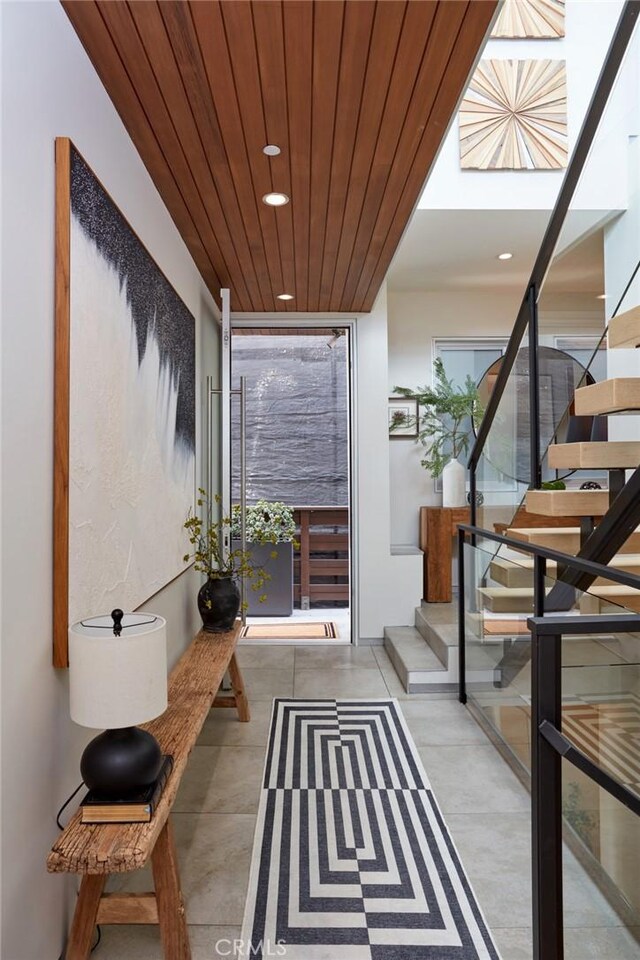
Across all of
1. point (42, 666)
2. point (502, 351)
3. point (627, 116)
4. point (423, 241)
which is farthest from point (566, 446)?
point (502, 351)

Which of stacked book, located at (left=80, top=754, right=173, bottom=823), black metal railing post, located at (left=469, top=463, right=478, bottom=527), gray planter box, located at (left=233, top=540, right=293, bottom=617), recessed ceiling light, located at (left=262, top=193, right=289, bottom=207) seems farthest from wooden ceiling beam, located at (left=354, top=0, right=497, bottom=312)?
gray planter box, located at (left=233, top=540, right=293, bottom=617)

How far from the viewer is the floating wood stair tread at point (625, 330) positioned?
1.84 m

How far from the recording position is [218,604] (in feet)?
10.2

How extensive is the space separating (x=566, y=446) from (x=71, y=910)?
82.1 inches

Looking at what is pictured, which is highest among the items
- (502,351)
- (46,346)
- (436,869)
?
(502,351)

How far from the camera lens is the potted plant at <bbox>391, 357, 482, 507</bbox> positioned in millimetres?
4934

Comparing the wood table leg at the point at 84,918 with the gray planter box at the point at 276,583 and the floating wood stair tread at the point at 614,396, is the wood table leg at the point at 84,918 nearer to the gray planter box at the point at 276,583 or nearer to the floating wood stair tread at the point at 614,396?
the floating wood stair tread at the point at 614,396

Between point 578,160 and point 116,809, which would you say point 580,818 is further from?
point 578,160

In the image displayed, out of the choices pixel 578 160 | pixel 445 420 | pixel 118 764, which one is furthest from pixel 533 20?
pixel 118 764

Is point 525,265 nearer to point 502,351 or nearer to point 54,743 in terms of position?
point 502,351

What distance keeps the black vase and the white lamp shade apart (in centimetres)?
173

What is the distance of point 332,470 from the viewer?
20.5ft

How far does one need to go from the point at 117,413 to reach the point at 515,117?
129 inches

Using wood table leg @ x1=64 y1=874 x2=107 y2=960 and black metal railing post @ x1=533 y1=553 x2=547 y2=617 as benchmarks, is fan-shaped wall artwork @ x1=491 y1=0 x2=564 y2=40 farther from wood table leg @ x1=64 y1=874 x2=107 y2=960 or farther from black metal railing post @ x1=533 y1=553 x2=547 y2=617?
wood table leg @ x1=64 y1=874 x2=107 y2=960
